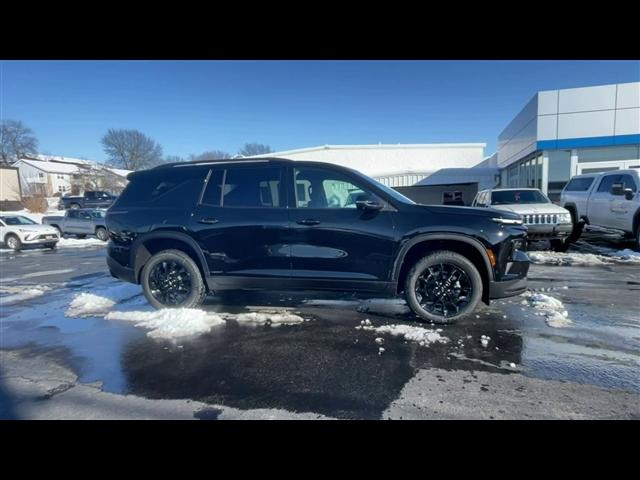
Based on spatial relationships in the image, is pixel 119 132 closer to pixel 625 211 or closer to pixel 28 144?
pixel 28 144

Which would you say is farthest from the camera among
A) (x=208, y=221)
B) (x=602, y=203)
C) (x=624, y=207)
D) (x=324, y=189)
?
(x=602, y=203)

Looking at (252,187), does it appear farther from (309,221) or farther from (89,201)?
(89,201)

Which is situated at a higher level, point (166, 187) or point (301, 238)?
point (166, 187)

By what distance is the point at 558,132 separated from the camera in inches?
672

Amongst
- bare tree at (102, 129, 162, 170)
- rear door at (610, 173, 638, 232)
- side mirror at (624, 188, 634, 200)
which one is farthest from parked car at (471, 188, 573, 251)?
bare tree at (102, 129, 162, 170)

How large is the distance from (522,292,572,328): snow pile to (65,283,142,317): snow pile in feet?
20.0

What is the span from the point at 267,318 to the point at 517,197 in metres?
9.15

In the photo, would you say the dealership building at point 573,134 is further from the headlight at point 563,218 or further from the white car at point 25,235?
the white car at point 25,235

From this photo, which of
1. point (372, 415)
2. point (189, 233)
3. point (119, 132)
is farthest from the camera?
point (119, 132)

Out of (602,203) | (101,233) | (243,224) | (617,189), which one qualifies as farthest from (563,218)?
(101,233)

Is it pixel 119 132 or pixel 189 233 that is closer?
pixel 189 233

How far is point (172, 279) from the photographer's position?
4.80 meters
